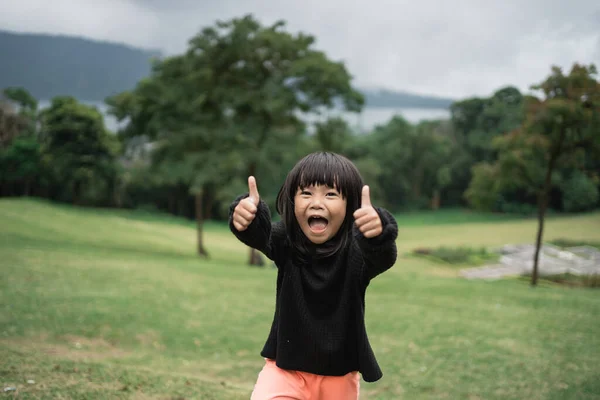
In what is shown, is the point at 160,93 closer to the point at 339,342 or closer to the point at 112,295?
the point at 112,295

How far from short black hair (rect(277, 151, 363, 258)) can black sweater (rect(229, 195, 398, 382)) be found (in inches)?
2.1

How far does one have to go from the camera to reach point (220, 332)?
26.8ft

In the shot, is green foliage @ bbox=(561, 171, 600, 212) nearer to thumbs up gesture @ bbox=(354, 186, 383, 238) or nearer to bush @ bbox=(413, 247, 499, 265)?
bush @ bbox=(413, 247, 499, 265)

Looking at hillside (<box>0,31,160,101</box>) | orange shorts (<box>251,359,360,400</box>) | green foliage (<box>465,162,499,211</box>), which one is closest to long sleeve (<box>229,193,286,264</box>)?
orange shorts (<box>251,359,360,400</box>)

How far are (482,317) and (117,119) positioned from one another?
14.2 metres

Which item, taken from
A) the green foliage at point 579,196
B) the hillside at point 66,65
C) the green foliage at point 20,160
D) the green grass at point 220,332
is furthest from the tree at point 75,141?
the green foliage at point 579,196

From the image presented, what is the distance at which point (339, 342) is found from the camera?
2.46m

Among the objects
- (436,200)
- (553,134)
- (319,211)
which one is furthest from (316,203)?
(436,200)

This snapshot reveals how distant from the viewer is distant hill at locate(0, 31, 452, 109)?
24.4 meters

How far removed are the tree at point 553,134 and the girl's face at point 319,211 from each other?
11214 millimetres

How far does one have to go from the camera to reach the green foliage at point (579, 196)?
3288 cm

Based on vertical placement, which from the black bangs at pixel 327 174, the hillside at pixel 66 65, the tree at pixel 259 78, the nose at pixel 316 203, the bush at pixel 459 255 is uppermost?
the hillside at pixel 66 65

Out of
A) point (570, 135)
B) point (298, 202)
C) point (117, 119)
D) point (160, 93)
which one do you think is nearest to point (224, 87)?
point (160, 93)

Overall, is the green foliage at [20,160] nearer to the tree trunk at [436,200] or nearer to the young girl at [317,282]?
the tree trunk at [436,200]
